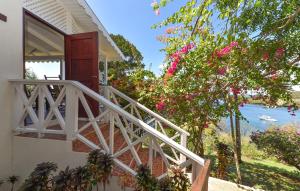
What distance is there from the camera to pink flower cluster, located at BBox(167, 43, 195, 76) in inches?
209

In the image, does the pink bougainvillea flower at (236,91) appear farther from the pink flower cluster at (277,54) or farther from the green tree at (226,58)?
the pink flower cluster at (277,54)

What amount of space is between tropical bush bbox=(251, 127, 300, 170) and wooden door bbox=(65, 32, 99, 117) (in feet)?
22.3

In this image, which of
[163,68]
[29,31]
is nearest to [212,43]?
[163,68]

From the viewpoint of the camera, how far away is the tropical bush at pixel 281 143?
820cm

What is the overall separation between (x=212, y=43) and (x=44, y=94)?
3.25 m

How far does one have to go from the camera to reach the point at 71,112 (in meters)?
3.78

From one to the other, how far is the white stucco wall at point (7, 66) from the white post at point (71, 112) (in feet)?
3.66

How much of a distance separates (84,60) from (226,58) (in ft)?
12.1

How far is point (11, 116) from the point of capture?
4066 millimetres

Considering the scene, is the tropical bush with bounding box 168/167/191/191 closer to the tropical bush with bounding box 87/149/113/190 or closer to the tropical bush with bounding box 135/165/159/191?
the tropical bush with bounding box 135/165/159/191

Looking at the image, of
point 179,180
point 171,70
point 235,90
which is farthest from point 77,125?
point 235,90

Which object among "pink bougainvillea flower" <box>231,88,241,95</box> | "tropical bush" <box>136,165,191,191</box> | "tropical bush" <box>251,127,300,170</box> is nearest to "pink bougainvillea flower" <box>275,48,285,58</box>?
"pink bougainvillea flower" <box>231,88,241,95</box>

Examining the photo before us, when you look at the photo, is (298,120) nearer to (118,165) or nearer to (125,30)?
(118,165)

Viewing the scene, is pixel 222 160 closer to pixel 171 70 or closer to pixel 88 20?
pixel 171 70
